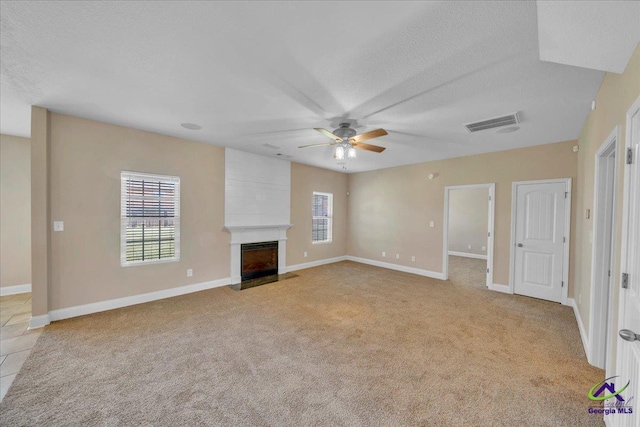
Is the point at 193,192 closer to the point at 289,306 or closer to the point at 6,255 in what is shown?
the point at 289,306

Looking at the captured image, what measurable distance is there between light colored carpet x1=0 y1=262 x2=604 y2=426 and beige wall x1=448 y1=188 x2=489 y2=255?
13.4 ft

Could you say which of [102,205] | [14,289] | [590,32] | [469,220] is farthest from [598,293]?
[14,289]

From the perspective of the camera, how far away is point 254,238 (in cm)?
520

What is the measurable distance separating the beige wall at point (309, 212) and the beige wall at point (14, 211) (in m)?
4.63

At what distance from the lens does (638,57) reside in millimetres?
1396

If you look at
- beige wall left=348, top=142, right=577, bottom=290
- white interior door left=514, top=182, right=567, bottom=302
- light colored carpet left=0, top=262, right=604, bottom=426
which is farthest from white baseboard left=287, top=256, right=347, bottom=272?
white interior door left=514, top=182, right=567, bottom=302

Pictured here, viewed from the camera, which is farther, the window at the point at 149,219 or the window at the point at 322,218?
the window at the point at 322,218

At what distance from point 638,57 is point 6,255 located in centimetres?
764

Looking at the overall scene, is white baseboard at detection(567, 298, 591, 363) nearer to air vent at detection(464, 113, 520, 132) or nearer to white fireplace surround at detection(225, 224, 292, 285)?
air vent at detection(464, 113, 520, 132)

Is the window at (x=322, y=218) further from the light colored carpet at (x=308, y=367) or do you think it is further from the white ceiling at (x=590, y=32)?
the white ceiling at (x=590, y=32)

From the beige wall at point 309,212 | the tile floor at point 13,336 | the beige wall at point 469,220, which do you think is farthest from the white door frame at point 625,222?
the beige wall at point 469,220

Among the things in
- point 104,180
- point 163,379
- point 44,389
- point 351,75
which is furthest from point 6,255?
point 351,75

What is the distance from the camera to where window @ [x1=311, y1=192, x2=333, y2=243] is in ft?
21.7

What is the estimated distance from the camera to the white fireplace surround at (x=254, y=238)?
4883mm
